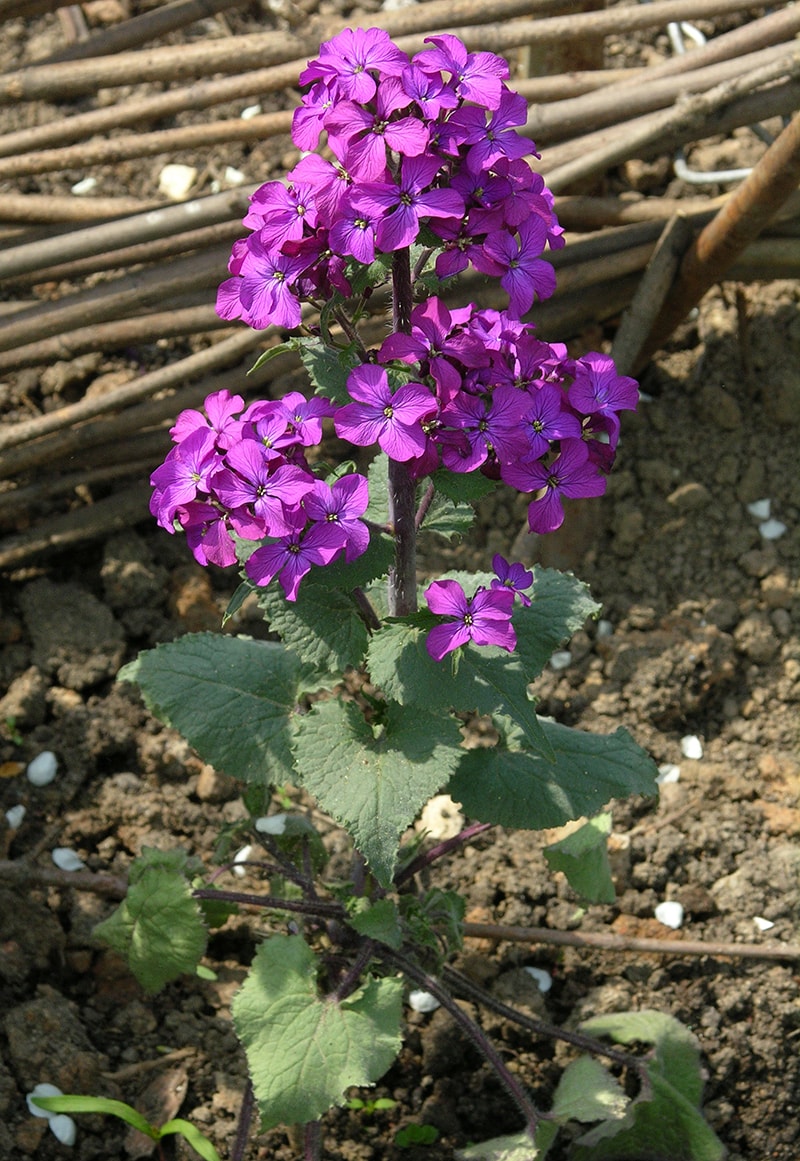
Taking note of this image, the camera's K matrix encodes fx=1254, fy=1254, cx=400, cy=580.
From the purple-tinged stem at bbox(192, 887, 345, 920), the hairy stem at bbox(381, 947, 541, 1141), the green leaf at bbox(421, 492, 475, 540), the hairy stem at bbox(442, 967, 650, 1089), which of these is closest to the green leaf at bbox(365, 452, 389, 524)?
the green leaf at bbox(421, 492, 475, 540)

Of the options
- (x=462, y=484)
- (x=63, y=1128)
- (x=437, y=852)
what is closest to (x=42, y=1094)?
(x=63, y=1128)

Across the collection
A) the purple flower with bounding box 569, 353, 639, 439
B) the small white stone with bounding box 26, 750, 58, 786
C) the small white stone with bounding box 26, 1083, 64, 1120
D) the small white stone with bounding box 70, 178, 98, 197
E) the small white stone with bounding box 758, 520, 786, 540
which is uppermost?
the purple flower with bounding box 569, 353, 639, 439

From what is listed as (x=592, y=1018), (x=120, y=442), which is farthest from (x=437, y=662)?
(x=120, y=442)

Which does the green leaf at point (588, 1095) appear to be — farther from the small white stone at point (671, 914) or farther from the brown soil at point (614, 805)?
the small white stone at point (671, 914)

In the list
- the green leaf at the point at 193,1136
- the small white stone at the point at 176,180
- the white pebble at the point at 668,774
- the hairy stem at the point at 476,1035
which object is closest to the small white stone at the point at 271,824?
the hairy stem at the point at 476,1035

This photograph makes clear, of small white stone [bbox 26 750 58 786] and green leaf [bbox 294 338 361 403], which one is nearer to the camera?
green leaf [bbox 294 338 361 403]

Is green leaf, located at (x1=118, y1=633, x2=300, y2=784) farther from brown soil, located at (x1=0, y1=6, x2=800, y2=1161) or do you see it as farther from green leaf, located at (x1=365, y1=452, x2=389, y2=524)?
brown soil, located at (x1=0, y1=6, x2=800, y2=1161)
